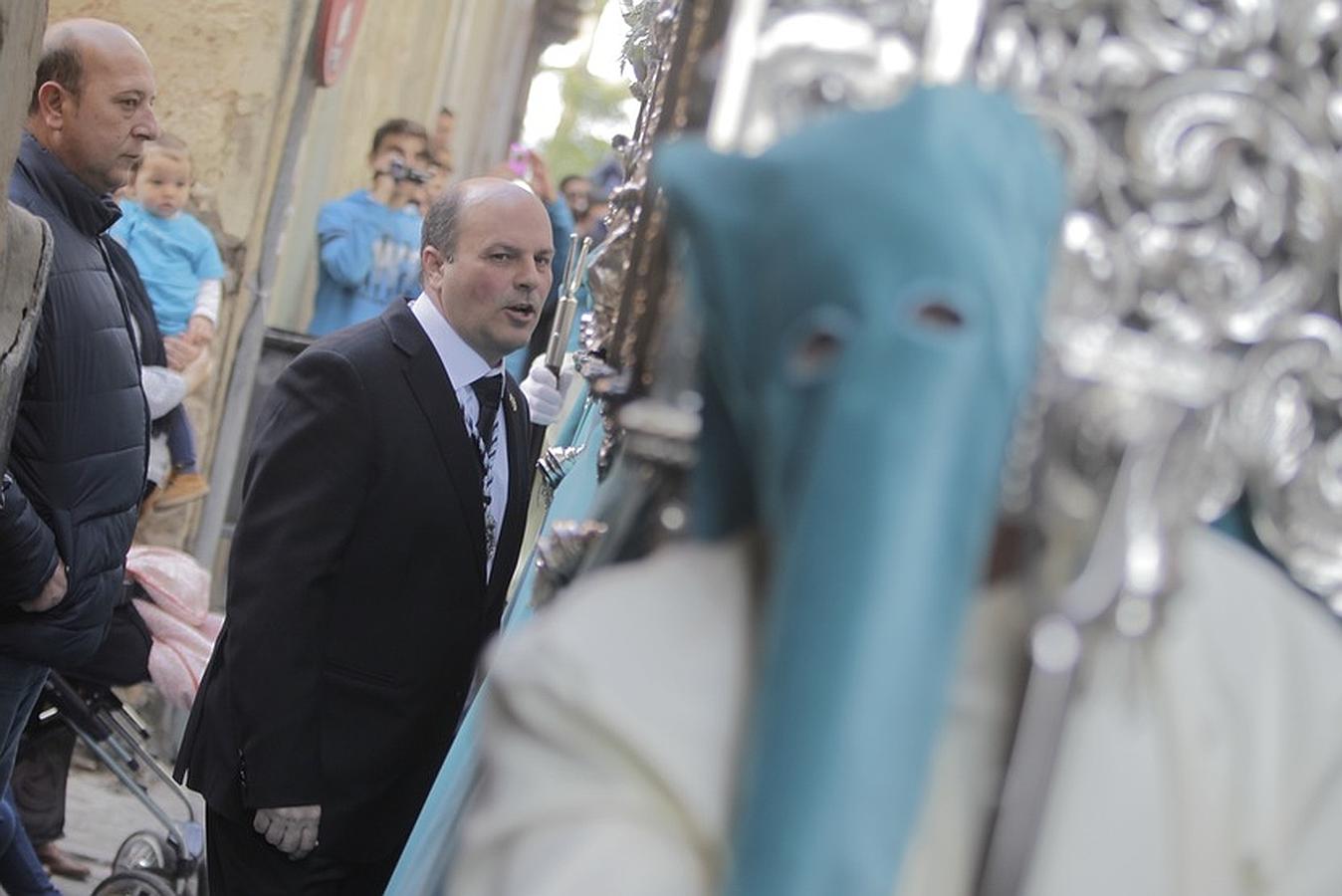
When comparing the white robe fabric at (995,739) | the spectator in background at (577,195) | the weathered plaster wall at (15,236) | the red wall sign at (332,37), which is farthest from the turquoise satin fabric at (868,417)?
the spectator in background at (577,195)

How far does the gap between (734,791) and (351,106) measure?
10.6 meters

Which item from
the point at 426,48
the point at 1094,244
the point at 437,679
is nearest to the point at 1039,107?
the point at 1094,244

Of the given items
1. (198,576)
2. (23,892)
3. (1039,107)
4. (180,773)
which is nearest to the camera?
(1039,107)

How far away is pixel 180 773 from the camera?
4.44m

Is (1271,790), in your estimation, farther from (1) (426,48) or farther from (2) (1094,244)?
(1) (426,48)

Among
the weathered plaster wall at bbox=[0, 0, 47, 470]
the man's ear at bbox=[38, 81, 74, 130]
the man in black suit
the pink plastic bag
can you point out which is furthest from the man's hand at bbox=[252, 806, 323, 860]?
the pink plastic bag

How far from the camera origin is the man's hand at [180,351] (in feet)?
24.8

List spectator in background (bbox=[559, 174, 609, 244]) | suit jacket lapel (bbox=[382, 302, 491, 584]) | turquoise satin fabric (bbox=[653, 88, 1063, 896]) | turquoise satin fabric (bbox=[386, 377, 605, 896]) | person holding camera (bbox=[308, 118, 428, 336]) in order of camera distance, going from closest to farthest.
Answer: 1. turquoise satin fabric (bbox=[653, 88, 1063, 896])
2. turquoise satin fabric (bbox=[386, 377, 605, 896])
3. suit jacket lapel (bbox=[382, 302, 491, 584])
4. person holding camera (bbox=[308, 118, 428, 336])
5. spectator in background (bbox=[559, 174, 609, 244])

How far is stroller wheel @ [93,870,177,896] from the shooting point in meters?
5.46

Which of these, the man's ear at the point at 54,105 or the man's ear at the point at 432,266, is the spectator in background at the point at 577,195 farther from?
the man's ear at the point at 54,105

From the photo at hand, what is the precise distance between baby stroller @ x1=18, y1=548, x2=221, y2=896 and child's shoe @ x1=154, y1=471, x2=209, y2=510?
2.87 feet

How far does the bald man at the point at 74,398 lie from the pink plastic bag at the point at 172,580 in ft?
3.27

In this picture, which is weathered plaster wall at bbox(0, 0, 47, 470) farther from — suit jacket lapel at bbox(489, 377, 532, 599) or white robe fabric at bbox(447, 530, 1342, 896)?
white robe fabric at bbox(447, 530, 1342, 896)

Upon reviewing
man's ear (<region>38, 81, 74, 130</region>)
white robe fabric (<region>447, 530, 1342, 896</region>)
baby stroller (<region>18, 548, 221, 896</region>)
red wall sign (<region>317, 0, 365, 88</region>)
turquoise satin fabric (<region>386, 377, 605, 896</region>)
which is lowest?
baby stroller (<region>18, 548, 221, 896</region>)
